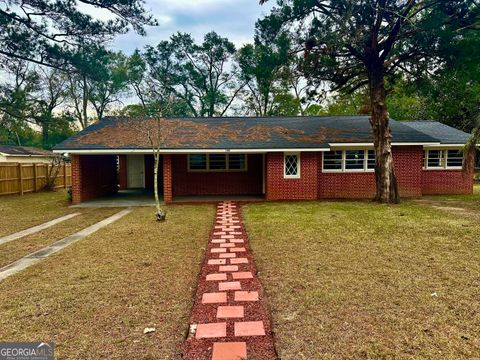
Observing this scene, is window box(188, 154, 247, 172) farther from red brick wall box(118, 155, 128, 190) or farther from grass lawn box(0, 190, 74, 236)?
grass lawn box(0, 190, 74, 236)

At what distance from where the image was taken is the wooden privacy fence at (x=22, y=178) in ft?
51.4

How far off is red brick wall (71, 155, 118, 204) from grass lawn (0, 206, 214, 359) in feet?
22.6

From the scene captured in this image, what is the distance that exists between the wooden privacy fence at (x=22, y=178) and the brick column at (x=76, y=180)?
599cm

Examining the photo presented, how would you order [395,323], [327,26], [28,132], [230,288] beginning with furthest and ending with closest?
1. [28,132]
2. [327,26]
3. [230,288]
4. [395,323]

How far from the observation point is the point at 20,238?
23.3 ft

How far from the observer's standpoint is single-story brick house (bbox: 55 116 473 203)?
12453mm

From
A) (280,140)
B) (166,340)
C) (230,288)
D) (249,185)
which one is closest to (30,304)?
(166,340)

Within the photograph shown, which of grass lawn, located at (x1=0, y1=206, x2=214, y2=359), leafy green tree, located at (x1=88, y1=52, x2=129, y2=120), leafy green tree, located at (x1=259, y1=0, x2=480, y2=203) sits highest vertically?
leafy green tree, located at (x1=88, y1=52, x2=129, y2=120)

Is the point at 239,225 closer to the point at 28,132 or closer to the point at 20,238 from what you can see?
the point at 20,238

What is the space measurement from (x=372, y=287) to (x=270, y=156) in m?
9.05

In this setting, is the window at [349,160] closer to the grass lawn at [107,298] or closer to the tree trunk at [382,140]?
the tree trunk at [382,140]

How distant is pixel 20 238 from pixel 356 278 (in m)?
7.22

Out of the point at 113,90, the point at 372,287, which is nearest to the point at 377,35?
the point at 372,287

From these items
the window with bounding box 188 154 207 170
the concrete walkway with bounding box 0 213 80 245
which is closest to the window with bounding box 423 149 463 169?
the window with bounding box 188 154 207 170
